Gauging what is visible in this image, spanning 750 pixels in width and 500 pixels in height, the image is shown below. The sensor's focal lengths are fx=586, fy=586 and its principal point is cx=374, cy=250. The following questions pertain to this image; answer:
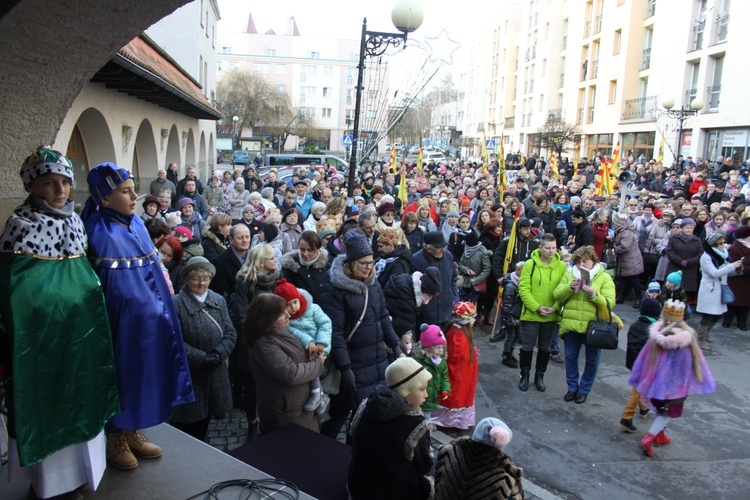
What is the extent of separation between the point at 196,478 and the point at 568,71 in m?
44.8

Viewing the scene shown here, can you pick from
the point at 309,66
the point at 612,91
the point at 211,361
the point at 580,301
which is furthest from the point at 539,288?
the point at 309,66

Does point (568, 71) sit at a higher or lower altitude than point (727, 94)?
higher

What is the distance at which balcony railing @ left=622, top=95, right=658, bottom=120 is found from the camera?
31719 mm

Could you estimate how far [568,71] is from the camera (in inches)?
1690

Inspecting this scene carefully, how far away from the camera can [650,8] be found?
1308 inches

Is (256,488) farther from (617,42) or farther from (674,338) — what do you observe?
(617,42)

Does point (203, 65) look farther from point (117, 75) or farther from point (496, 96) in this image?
point (496, 96)

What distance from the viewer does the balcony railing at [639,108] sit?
3172cm

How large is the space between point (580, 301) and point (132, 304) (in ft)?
16.9

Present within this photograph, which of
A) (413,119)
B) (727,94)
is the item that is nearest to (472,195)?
(727,94)

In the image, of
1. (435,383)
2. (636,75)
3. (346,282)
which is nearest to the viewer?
(346,282)

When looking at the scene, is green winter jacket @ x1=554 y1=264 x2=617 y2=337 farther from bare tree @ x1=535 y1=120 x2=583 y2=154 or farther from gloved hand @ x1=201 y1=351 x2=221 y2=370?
bare tree @ x1=535 y1=120 x2=583 y2=154

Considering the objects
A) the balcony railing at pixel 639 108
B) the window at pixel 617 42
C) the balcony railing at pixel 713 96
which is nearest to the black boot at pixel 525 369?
the balcony railing at pixel 713 96

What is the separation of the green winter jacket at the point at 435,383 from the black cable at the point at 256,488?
233 cm
